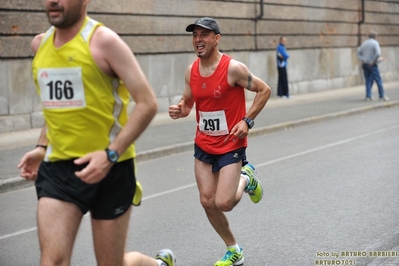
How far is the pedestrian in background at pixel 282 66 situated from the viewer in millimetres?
24031

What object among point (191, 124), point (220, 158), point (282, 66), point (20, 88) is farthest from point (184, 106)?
point (282, 66)

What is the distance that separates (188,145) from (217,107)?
Result: 7587 millimetres

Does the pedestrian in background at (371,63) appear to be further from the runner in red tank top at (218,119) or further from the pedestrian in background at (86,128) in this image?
the pedestrian in background at (86,128)

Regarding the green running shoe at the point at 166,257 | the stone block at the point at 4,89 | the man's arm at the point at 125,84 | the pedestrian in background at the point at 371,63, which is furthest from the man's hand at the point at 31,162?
the pedestrian in background at the point at 371,63

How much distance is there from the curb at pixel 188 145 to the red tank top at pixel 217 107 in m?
4.60

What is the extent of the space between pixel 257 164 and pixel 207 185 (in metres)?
5.62

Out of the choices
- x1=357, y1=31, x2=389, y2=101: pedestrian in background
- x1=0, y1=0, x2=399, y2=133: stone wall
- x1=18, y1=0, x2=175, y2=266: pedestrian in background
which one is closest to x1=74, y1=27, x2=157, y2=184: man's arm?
x1=18, y1=0, x2=175, y2=266: pedestrian in background

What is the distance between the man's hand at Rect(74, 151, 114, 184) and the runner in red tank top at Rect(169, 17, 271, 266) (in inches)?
89.0

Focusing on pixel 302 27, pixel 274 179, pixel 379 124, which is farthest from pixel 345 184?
pixel 302 27

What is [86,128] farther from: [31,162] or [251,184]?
[251,184]

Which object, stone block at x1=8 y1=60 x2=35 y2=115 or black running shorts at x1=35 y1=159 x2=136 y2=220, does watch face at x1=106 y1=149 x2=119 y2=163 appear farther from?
stone block at x1=8 y1=60 x2=35 y2=115

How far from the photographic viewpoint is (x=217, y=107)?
6078mm

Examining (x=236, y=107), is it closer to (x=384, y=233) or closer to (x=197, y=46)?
(x=197, y=46)

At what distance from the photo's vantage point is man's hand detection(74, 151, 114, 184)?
3.69m
